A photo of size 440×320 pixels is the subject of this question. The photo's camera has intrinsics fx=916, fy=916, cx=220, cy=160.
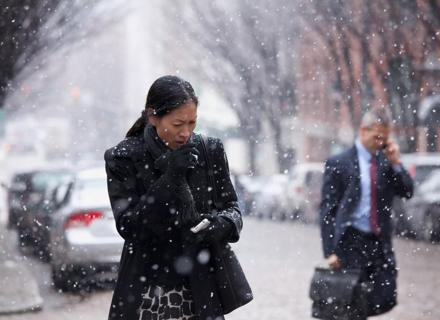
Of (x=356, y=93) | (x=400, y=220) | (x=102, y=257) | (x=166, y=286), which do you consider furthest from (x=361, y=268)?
(x=356, y=93)

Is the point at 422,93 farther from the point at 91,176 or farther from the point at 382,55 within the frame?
the point at 91,176

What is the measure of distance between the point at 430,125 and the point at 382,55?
8.33 ft

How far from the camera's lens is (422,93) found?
75.7ft

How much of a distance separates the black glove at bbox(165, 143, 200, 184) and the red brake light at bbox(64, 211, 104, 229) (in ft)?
23.8

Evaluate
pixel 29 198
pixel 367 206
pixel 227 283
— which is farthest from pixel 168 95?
pixel 29 198

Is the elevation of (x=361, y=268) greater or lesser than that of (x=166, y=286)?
lesser

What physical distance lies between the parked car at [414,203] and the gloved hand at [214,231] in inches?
538

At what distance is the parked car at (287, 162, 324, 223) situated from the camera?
23188 mm

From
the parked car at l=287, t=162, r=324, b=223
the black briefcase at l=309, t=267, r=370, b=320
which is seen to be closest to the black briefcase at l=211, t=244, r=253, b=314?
the black briefcase at l=309, t=267, r=370, b=320

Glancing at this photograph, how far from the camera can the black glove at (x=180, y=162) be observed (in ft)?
10.5

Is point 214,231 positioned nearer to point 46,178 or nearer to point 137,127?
point 137,127

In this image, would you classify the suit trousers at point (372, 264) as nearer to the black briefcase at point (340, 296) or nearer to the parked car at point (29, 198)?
the black briefcase at point (340, 296)

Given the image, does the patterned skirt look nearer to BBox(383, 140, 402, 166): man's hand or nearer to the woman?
the woman

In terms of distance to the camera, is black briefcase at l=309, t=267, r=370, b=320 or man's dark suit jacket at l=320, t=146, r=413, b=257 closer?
black briefcase at l=309, t=267, r=370, b=320
